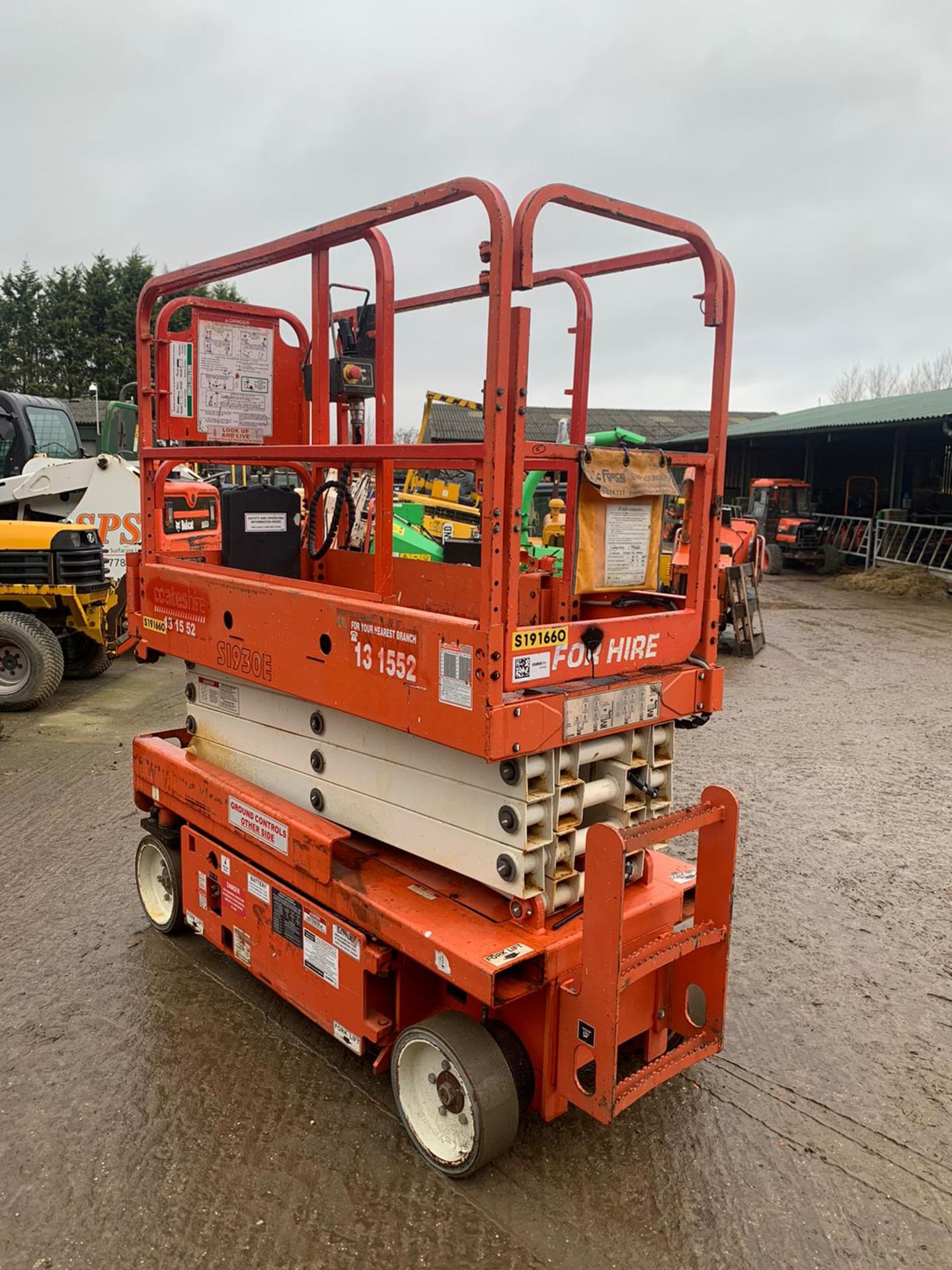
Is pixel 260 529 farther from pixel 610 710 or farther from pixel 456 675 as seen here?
pixel 610 710

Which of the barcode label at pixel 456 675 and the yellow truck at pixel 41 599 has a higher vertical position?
the barcode label at pixel 456 675

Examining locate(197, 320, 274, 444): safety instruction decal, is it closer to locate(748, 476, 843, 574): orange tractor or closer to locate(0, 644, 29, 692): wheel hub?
locate(0, 644, 29, 692): wheel hub

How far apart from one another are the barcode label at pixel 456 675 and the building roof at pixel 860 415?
532 inches

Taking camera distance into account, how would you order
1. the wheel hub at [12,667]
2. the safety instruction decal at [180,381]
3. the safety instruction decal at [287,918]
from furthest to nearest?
the wheel hub at [12,667] < the safety instruction decal at [180,381] < the safety instruction decal at [287,918]

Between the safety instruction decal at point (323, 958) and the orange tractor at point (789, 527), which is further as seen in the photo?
the orange tractor at point (789, 527)

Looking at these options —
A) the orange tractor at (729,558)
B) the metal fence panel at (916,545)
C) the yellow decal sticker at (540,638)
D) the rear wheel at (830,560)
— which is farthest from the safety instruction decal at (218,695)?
the rear wheel at (830,560)

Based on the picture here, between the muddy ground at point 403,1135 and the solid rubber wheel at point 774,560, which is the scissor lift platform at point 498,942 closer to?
the muddy ground at point 403,1135

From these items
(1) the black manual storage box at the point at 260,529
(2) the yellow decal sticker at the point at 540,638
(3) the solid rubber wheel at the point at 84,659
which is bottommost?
(3) the solid rubber wheel at the point at 84,659

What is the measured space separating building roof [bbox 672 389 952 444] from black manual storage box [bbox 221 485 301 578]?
487 inches

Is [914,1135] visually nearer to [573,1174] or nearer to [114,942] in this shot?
[573,1174]

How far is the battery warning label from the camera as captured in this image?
10.6 ft

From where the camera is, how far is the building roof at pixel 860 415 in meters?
18.6

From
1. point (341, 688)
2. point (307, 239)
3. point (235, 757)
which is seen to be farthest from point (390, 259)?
point (235, 757)

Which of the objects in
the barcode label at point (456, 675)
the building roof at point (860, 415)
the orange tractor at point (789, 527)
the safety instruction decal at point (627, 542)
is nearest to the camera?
the barcode label at point (456, 675)
